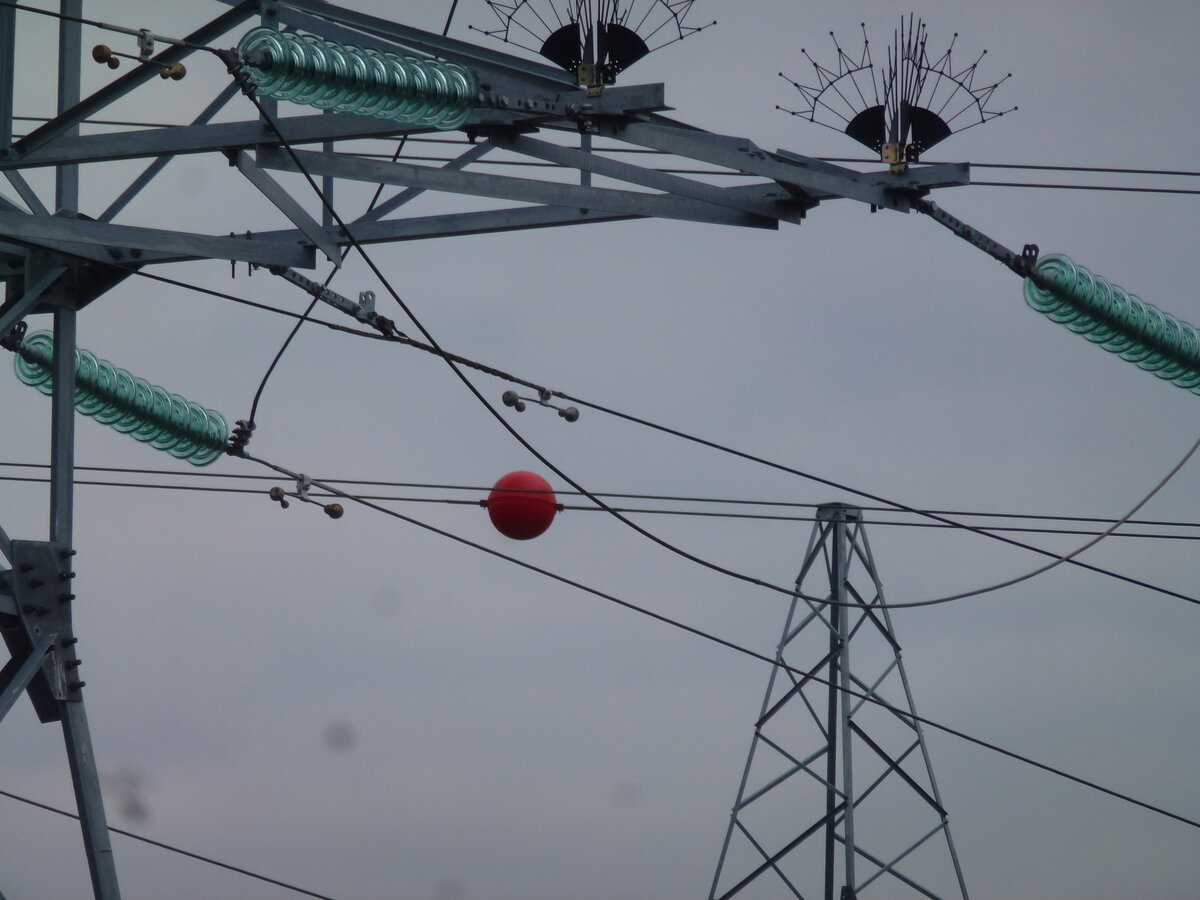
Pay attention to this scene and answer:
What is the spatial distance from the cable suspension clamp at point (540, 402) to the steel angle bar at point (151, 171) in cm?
222

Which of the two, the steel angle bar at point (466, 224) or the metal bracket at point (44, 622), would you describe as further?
the steel angle bar at point (466, 224)

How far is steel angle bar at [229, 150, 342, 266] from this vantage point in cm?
941

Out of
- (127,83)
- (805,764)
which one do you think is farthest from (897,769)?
(127,83)

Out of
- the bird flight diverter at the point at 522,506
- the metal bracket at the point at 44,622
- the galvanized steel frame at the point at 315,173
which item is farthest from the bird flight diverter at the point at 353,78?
the metal bracket at the point at 44,622

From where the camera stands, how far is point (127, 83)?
31.5 feet

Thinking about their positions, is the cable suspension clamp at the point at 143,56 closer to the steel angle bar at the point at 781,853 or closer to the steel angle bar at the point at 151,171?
the steel angle bar at the point at 151,171

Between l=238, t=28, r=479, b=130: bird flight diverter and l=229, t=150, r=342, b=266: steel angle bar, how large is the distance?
89 centimetres

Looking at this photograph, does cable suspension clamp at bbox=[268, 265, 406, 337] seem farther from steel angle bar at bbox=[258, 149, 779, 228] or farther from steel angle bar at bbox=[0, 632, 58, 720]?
steel angle bar at bbox=[0, 632, 58, 720]

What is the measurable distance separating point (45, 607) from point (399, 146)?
3.32 metres

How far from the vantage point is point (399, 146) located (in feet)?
34.7

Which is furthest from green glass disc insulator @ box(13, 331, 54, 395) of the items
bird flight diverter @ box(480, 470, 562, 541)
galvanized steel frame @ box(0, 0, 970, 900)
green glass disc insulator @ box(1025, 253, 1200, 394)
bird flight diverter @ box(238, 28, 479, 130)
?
green glass disc insulator @ box(1025, 253, 1200, 394)

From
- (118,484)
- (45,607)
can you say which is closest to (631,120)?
(45,607)

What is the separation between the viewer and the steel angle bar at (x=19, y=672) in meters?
10.1

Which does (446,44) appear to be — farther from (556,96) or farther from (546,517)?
(546,517)
